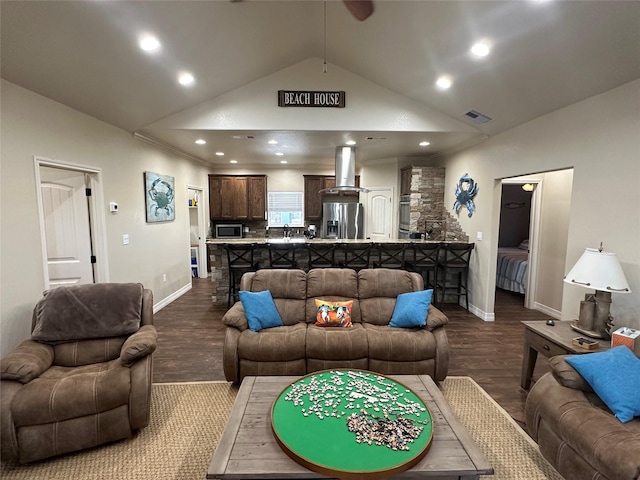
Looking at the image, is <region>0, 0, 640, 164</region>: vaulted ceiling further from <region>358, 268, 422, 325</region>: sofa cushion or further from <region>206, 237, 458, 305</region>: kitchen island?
<region>358, 268, 422, 325</region>: sofa cushion

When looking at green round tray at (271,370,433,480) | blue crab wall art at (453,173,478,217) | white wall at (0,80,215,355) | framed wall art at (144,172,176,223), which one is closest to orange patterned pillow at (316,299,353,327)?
green round tray at (271,370,433,480)

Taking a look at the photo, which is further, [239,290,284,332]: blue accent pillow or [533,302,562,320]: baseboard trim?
[533,302,562,320]: baseboard trim

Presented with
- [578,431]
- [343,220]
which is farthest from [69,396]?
[343,220]

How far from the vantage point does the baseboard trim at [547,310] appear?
459 cm

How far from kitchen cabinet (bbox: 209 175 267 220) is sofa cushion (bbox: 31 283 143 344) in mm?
4920

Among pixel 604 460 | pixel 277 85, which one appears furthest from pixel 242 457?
pixel 277 85

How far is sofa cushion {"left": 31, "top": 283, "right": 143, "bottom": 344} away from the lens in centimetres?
237

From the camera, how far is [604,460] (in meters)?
1.48

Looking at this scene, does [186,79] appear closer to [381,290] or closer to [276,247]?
[276,247]

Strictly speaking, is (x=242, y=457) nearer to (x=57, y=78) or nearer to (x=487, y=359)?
(x=487, y=359)

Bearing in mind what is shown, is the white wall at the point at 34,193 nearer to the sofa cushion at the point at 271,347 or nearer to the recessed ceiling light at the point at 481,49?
the sofa cushion at the point at 271,347

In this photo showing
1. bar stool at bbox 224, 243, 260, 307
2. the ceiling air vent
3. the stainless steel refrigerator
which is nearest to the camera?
the ceiling air vent

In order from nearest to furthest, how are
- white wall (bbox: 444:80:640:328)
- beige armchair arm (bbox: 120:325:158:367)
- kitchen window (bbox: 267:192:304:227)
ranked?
beige armchair arm (bbox: 120:325:158:367) → white wall (bbox: 444:80:640:328) → kitchen window (bbox: 267:192:304:227)

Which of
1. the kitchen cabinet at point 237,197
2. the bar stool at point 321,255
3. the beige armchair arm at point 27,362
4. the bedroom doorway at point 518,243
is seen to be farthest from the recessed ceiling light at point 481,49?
the kitchen cabinet at point 237,197
